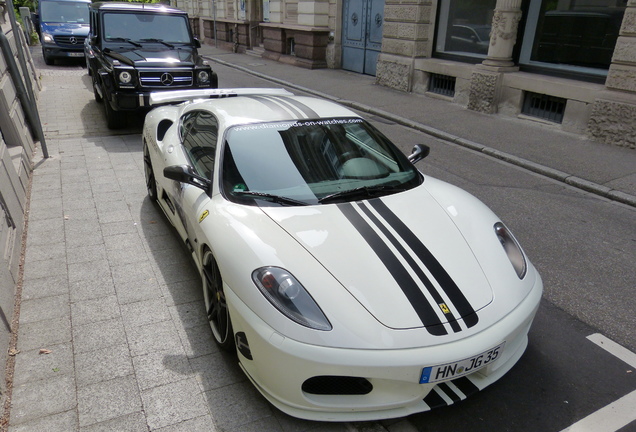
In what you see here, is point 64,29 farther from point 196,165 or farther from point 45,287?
point 196,165

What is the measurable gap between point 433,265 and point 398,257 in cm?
20

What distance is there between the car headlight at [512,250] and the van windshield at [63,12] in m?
17.6

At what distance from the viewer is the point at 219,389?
2.85 metres

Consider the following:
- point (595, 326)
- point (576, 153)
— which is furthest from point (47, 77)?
point (595, 326)

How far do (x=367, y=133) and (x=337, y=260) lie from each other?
1589mm

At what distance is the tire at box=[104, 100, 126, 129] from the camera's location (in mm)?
8562

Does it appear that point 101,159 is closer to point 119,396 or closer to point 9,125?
point 9,125

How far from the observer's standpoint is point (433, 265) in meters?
2.71

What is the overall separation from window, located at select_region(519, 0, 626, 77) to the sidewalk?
4.63ft

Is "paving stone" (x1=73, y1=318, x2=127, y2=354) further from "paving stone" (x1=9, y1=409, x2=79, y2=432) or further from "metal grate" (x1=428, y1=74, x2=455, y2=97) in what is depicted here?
"metal grate" (x1=428, y1=74, x2=455, y2=97)

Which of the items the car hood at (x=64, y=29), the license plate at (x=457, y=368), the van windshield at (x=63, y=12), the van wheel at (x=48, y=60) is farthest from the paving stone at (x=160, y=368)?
the van windshield at (x=63, y=12)

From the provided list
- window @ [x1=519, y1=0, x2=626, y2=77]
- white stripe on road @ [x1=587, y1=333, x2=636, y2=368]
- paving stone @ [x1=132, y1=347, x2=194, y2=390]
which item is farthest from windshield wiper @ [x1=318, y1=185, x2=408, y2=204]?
window @ [x1=519, y1=0, x2=626, y2=77]

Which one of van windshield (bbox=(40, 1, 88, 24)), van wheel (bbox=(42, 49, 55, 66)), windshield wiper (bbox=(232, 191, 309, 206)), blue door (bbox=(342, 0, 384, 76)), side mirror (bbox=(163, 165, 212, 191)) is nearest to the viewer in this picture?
windshield wiper (bbox=(232, 191, 309, 206))

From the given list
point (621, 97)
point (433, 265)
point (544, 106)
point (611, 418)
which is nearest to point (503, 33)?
point (544, 106)
